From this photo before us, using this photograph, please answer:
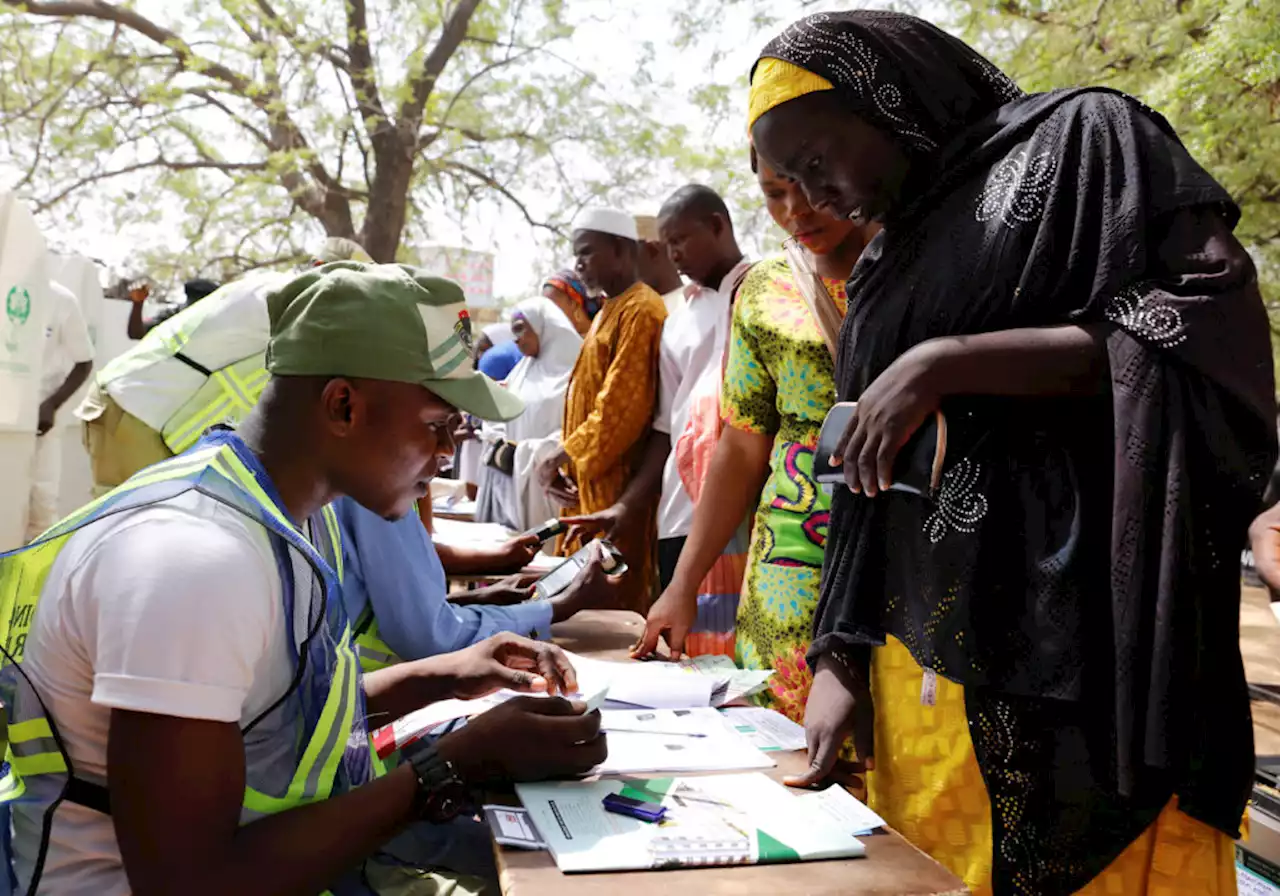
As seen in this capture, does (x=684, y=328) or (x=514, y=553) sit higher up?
(x=684, y=328)

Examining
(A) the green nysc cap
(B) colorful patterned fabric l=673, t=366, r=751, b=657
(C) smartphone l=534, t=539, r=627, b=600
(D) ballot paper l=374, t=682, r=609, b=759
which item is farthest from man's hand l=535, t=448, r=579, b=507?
(A) the green nysc cap

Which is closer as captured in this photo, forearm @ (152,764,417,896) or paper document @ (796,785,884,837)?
forearm @ (152,764,417,896)

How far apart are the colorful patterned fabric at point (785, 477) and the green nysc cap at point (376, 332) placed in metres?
0.74

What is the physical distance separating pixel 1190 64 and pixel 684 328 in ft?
14.1

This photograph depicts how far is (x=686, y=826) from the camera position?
130 cm

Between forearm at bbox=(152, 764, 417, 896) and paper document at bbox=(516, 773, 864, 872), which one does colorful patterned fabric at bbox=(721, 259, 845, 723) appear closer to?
paper document at bbox=(516, 773, 864, 872)

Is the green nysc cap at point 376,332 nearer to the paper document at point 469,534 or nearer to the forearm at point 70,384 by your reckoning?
the paper document at point 469,534

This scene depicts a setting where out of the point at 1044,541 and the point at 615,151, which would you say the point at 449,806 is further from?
the point at 615,151

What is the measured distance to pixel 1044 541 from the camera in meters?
1.23

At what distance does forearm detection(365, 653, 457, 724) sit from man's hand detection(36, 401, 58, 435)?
6.45m

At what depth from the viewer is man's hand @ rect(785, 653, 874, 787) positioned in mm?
1466

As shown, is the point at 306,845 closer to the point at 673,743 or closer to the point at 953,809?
the point at 673,743

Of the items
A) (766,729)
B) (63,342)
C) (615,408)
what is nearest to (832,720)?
(766,729)

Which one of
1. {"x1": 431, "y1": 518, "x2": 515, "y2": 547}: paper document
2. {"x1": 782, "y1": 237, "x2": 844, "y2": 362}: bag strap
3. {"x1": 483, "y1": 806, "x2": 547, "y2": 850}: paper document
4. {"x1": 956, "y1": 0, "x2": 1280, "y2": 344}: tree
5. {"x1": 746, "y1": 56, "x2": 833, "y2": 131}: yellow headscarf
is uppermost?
{"x1": 956, "y1": 0, "x2": 1280, "y2": 344}: tree
